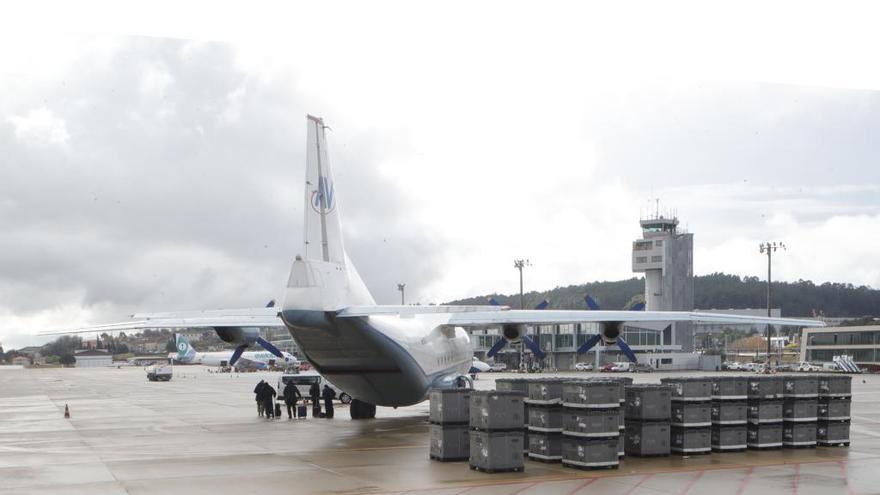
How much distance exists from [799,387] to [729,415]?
7.20ft

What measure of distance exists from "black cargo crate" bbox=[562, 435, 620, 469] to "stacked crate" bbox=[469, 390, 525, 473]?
108 cm

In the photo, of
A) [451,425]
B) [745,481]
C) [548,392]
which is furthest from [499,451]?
[745,481]

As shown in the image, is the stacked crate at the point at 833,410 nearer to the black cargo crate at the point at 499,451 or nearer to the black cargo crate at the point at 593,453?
the black cargo crate at the point at 593,453

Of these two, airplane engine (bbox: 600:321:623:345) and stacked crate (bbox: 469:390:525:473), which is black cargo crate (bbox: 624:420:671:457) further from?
airplane engine (bbox: 600:321:623:345)

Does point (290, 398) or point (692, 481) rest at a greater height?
point (692, 481)

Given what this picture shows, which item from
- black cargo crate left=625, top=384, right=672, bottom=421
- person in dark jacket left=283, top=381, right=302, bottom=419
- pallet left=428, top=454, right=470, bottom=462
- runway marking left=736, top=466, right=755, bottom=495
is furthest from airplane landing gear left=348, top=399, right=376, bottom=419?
runway marking left=736, top=466, right=755, bottom=495

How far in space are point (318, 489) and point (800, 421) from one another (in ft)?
37.8

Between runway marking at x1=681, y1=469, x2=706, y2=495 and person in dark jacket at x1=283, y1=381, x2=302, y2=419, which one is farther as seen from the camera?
person in dark jacket at x1=283, y1=381, x2=302, y2=419

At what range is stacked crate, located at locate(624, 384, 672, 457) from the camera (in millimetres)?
18312

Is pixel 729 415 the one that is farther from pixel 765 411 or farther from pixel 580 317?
pixel 580 317

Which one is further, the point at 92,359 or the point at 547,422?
the point at 92,359

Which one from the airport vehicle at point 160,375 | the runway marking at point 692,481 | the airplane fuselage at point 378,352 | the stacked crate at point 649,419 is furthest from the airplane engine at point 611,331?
the airport vehicle at point 160,375

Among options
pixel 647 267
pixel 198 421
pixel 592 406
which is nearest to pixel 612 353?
pixel 647 267

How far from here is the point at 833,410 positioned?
66.8ft
